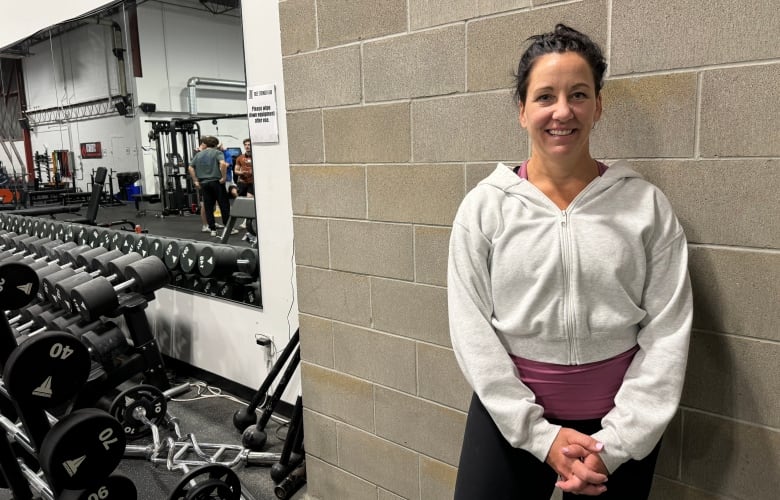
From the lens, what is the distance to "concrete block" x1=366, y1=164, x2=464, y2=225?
1.57m

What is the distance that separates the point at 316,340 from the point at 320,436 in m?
0.38

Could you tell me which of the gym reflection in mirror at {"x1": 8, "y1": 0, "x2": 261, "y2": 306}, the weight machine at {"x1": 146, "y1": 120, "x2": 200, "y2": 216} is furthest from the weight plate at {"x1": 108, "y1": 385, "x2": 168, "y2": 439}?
the weight machine at {"x1": 146, "y1": 120, "x2": 200, "y2": 216}

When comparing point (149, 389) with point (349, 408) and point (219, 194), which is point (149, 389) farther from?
point (219, 194)

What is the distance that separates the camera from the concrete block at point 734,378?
3.85 ft

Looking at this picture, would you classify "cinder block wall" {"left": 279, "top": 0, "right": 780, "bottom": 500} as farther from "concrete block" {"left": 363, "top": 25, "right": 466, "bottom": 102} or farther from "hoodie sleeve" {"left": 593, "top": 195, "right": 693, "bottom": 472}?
"hoodie sleeve" {"left": 593, "top": 195, "right": 693, "bottom": 472}

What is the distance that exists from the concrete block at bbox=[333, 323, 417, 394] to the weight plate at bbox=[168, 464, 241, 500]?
554mm

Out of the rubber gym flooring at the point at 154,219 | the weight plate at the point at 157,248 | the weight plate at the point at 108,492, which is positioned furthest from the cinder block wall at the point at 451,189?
the rubber gym flooring at the point at 154,219

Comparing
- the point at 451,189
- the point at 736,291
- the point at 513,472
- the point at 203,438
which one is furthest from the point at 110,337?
the point at 736,291

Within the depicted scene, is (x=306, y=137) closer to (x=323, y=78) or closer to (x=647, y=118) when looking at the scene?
(x=323, y=78)

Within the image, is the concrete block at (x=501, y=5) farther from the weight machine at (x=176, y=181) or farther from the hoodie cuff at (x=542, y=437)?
the weight machine at (x=176, y=181)

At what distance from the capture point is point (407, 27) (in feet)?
5.20

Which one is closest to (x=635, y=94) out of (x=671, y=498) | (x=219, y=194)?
(x=671, y=498)

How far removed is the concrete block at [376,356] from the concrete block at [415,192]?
0.41m

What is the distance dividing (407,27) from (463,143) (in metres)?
0.38
